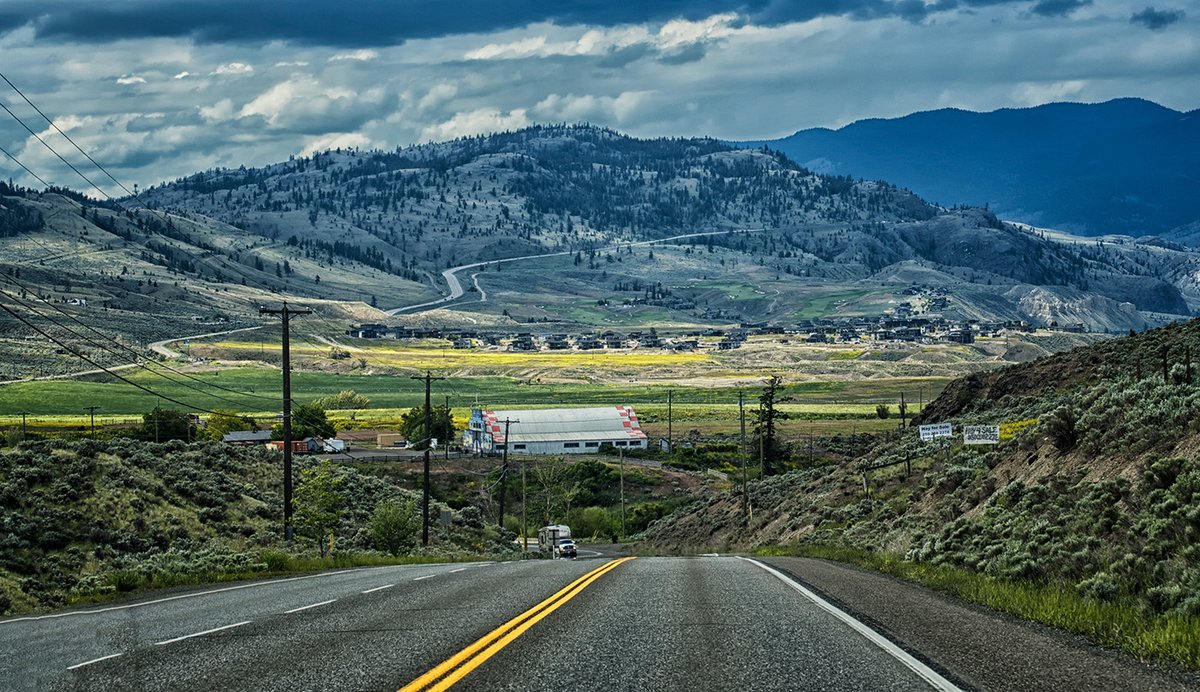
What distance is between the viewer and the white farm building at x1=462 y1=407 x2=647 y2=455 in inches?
5138

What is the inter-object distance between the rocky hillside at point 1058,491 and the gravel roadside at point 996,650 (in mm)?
1856

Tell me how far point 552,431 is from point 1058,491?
111364 mm

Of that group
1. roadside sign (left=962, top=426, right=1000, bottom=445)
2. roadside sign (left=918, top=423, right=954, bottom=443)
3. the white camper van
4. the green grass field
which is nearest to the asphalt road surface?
roadside sign (left=962, top=426, right=1000, bottom=445)

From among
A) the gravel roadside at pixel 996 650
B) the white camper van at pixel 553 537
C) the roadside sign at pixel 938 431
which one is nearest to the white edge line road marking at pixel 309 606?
the gravel roadside at pixel 996 650

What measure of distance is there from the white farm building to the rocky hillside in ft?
217

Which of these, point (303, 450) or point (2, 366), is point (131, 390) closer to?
point (2, 366)

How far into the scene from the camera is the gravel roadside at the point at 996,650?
1032 centimetres

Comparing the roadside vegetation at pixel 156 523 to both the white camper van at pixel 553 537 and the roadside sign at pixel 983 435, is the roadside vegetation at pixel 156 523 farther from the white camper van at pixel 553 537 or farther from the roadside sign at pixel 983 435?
the roadside sign at pixel 983 435

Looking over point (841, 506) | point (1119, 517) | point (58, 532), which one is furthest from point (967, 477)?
point (58, 532)

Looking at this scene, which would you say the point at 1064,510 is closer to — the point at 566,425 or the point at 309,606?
the point at 309,606

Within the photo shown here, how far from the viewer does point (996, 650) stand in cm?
1195

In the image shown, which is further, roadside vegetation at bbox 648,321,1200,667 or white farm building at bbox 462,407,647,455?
white farm building at bbox 462,407,647,455

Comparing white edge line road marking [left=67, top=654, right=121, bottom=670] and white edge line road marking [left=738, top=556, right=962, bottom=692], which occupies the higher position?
white edge line road marking [left=738, top=556, right=962, bottom=692]

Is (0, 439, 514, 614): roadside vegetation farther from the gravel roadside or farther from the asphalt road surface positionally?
the gravel roadside
